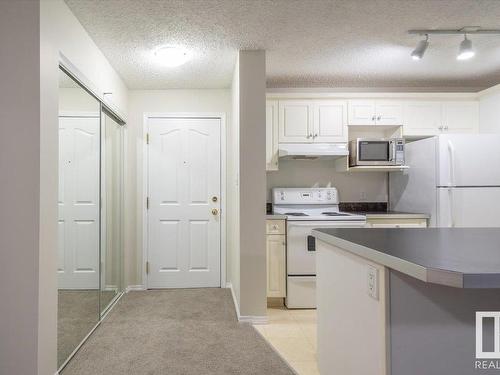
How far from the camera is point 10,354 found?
5.42 feet

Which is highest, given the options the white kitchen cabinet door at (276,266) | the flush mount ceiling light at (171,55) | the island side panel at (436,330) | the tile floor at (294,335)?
the flush mount ceiling light at (171,55)

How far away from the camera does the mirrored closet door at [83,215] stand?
2074mm

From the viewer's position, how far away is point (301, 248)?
10.3ft

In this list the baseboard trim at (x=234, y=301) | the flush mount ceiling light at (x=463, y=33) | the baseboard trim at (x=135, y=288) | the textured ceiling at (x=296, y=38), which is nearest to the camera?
the textured ceiling at (x=296, y=38)

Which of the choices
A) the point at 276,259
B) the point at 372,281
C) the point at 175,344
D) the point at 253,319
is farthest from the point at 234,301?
the point at 372,281

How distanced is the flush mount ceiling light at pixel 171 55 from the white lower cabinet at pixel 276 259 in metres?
1.79

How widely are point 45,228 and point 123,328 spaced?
52.5 inches

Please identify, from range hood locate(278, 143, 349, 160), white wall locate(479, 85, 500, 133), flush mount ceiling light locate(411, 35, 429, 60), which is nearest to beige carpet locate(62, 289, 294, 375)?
range hood locate(278, 143, 349, 160)

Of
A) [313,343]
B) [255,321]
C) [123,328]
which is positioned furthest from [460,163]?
[123,328]

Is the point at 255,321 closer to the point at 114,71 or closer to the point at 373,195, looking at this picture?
the point at 373,195

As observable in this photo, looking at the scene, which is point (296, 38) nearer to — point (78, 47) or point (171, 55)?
point (171, 55)

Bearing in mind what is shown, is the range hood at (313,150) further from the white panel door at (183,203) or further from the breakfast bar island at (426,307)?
the breakfast bar island at (426,307)

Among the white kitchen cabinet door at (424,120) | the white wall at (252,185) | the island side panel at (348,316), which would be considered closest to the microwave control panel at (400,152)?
the white kitchen cabinet door at (424,120)

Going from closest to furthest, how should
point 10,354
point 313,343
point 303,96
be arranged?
point 10,354
point 313,343
point 303,96
